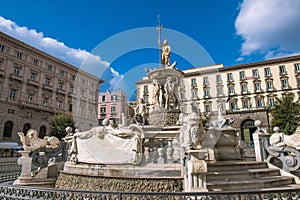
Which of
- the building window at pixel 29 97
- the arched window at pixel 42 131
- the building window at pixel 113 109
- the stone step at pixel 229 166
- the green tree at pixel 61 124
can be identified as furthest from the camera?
the arched window at pixel 42 131

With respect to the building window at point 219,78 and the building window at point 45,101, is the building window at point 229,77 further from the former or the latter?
the building window at point 45,101

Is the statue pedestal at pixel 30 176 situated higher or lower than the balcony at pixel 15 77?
lower

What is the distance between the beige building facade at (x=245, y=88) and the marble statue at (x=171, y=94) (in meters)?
23.9

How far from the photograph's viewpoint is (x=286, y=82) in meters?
38.7

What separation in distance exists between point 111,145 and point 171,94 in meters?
6.55

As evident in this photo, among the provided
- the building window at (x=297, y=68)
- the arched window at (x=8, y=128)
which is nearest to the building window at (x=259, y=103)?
the building window at (x=297, y=68)

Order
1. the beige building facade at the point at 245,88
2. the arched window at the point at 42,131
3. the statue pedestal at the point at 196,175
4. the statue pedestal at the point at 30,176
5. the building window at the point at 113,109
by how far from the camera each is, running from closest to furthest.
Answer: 1. the statue pedestal at the point at 196,175
2. the statue pedestal at the point at 30,176
3. the building window at the point at 113,109
4. the arched window at the point at 42,131
5. the beige building facade at the point at 245,88

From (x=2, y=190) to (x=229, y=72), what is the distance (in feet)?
148

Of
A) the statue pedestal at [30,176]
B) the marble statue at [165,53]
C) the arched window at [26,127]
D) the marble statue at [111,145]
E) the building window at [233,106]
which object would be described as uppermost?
the building window at [233,106]

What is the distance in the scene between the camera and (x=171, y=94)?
1233cm

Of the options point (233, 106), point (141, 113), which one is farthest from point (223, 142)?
point (233, 106)

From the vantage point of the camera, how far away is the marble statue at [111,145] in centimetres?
626

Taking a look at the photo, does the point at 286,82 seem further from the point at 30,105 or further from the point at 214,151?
the point at 30,105

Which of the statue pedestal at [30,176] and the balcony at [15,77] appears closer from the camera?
the statue pedestal at [30,176]
